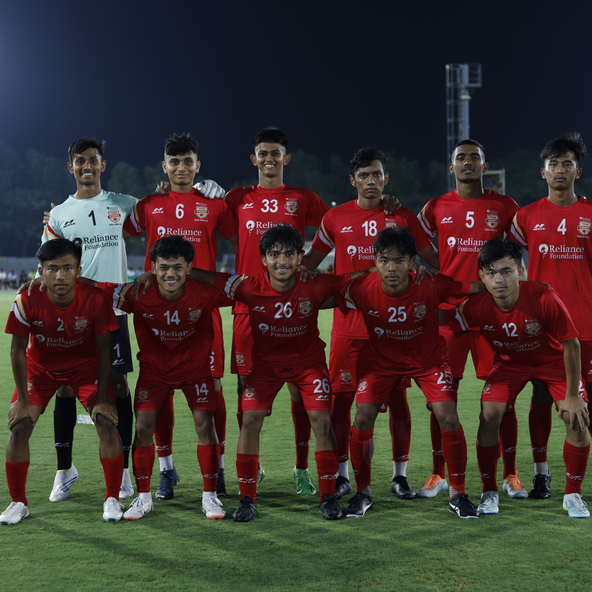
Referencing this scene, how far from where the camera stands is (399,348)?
184 inches

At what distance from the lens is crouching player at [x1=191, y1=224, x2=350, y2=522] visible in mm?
4484

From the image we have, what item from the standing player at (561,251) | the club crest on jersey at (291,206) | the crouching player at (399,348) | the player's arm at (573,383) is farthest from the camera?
the club crest on jersey at (291,206)

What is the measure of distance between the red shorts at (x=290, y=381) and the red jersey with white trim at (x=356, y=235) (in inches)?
21.1

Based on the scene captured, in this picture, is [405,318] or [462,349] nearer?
[405,318]

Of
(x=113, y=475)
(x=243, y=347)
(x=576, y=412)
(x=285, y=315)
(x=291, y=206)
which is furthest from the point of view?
(x=291, y=206)

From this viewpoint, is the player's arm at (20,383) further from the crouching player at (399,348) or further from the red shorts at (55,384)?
the crouching player at (399,348)

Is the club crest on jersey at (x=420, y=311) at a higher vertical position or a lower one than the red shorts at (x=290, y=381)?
higher

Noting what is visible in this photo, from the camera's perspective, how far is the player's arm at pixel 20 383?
172 inches

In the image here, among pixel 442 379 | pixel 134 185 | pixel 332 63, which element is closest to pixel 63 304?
pixel 442 379

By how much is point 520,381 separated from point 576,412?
401mm

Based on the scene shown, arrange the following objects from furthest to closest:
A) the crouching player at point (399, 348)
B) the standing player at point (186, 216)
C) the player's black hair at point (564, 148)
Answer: the standing player at point (186, 216) < the player's black hair at point (564, 148) < the crouching player at point (399, 348)

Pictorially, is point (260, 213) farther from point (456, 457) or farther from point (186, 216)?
point (456, 457)

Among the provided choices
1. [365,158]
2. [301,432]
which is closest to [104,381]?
[301,432]

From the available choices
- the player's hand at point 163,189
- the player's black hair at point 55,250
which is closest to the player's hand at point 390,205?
the player's hand at point 163,189
